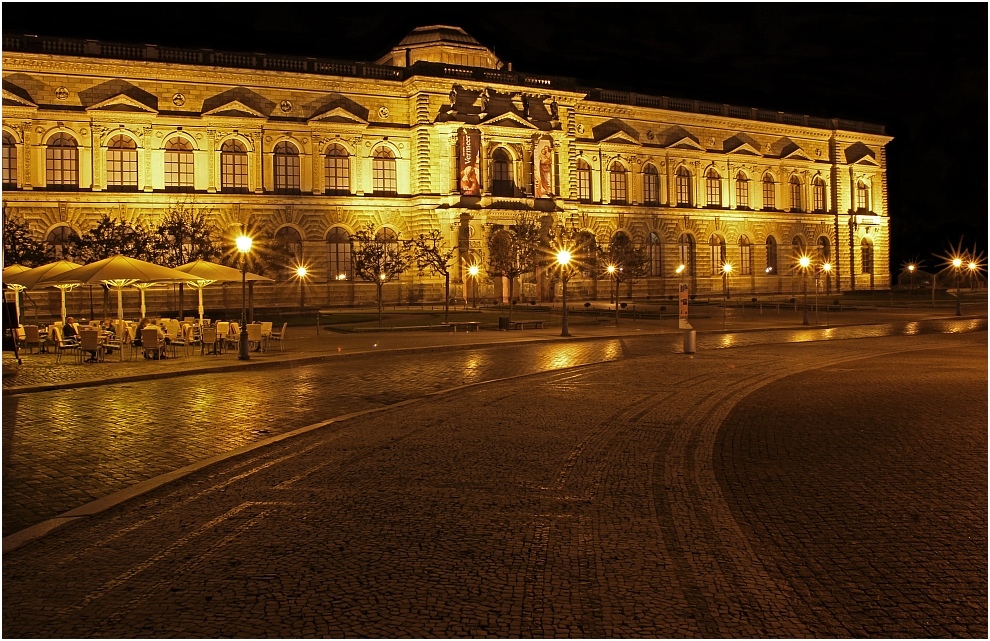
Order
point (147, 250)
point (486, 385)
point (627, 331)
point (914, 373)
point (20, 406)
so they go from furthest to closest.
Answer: point (147, 250) → point (627, 331) → point (914, 373) → point (486, 385) → point (20, 406)

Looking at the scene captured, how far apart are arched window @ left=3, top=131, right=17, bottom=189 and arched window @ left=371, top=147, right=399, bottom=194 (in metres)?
21.8

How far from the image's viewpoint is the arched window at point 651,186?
73.2 meters

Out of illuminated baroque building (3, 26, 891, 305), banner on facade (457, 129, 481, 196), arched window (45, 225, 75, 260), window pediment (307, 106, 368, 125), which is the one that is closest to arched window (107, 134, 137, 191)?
illuminated baroque building (3, 26, 891, 305)

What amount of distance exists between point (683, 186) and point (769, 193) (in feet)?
31.5

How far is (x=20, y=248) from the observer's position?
154 feet

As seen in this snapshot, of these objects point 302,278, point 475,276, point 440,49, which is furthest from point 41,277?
point 440,49

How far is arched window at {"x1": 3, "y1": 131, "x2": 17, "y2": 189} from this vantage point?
5307 centimetres

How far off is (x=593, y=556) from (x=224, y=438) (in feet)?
22.8

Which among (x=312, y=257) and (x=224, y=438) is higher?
(x=312, y=257)

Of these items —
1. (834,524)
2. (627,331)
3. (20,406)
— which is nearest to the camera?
(834,524)

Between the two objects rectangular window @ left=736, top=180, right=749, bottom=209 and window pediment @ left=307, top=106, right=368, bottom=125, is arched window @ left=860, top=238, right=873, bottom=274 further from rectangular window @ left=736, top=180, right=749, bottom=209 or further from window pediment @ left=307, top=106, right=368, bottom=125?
window pediment @ left=307, top=106, right=368, bottom=125

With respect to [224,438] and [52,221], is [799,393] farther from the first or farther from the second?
[52,221]

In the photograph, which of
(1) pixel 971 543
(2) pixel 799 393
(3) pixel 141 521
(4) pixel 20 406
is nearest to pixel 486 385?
(2) pixel 799 393

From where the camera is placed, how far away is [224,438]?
12227mm
